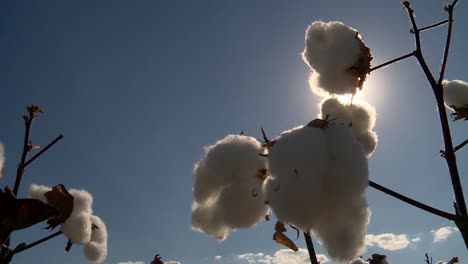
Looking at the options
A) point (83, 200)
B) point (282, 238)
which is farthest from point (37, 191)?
point (282, 238)

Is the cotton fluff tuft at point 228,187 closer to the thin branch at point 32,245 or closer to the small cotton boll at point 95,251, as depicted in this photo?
the thin branch at point 32,245

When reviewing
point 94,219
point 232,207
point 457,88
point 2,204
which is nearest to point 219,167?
point 232,207

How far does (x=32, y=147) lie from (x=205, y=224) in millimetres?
1056

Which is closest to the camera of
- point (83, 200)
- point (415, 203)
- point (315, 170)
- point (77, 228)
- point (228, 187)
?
point (315, 170)

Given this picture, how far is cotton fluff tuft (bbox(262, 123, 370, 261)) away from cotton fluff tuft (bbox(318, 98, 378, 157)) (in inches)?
20.5

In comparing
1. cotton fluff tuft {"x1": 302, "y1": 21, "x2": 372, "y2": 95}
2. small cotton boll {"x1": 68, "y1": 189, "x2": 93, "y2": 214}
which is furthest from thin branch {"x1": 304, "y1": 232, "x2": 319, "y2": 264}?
small cotton boll {"x1": 68, "y1": 189, "x2": 93, "y2": 214}

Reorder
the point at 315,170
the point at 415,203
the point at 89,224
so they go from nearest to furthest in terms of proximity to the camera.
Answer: the point at 315,170
the point at 415,203
the point at 89,224

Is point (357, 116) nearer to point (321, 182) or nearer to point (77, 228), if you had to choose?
point (321, 182)

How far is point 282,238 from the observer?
2.00 m

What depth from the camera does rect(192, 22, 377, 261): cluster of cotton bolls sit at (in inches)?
63.3

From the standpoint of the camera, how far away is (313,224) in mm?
1682

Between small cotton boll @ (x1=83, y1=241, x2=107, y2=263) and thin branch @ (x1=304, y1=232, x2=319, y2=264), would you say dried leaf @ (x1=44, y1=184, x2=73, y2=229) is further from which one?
small cotton boll @ (x1=83, y1=241, x2=107, y2=263)

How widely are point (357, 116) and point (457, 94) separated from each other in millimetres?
700

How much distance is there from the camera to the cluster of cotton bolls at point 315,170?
5.28 feet
